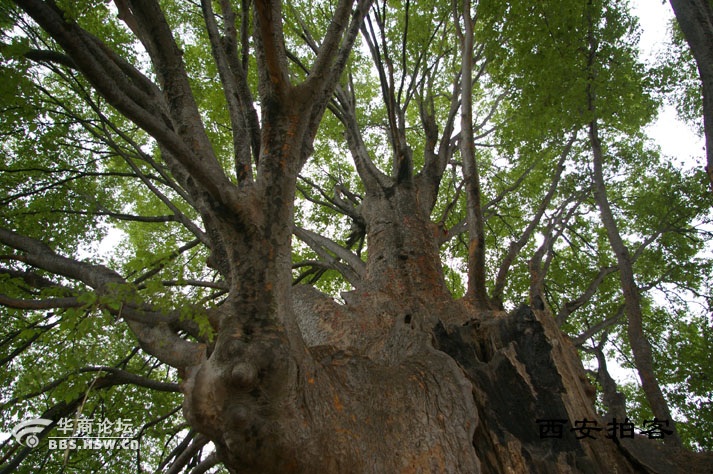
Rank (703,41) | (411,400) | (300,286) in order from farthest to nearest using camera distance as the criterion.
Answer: (300,286)
(703,41)
(411,400)

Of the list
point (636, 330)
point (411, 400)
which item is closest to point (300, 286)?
point (411, 400)

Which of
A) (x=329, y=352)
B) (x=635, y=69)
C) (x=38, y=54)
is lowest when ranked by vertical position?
(x=329, y=352)

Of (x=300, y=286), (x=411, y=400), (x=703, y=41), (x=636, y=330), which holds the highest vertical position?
(x=703, y=41)

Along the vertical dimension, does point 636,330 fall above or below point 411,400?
above

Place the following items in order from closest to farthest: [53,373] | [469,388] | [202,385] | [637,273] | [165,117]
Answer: [202,385]
[469,388]
[165,117]
[53,373]
[637,273]

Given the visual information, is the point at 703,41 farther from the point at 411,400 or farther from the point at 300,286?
the point at 300,286

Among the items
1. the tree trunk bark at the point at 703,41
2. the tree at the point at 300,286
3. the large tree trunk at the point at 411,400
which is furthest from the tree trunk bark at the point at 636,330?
the tree trunk bark at the point at 703,41

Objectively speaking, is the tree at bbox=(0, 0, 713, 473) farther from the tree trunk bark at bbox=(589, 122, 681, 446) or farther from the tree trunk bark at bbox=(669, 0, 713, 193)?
the tree trunk bark at bbox=(669, 0, 713, 193)

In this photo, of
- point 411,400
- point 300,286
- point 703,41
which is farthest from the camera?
point 300,286

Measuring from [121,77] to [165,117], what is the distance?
40 cm

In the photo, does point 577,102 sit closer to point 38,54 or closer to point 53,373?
point 38,54

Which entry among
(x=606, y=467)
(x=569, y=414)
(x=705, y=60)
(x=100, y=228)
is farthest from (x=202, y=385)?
(x=100, y=228)

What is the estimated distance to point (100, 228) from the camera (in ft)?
17.6

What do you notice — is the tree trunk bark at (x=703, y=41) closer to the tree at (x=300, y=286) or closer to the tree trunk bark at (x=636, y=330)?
the tree at (x=300, y=286)
